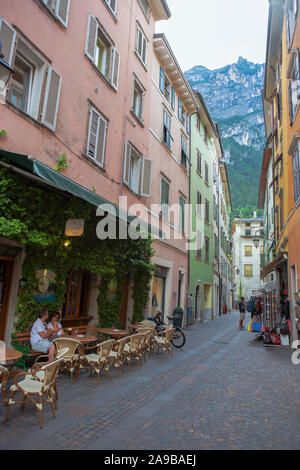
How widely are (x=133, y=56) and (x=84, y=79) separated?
4.57m

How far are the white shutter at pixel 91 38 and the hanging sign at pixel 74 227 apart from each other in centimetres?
528

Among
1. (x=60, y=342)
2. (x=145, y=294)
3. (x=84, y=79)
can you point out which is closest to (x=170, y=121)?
(x=84, y=79)

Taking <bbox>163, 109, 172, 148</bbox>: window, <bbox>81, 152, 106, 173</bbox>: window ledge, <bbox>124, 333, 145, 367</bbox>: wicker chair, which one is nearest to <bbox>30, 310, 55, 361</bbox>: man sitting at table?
<bbox>124, 333, 145, 367</bbox>: wicker chair

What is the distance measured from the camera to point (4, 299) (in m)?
6.64

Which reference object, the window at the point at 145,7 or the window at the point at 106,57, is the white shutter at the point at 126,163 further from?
the window at the point at 145,7

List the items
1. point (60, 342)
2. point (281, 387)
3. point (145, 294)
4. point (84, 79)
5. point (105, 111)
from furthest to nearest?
point (145, 294), point (105, 111), point (84, 79), point (281, 387), point (60, 342)

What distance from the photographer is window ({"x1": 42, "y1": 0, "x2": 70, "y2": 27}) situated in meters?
7.81

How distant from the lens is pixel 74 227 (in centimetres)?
748

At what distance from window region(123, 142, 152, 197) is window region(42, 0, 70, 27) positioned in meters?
4.88

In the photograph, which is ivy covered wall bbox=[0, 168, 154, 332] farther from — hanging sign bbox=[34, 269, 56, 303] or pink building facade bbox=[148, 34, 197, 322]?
pink building facade bbox=[148, 34, 197, 322]

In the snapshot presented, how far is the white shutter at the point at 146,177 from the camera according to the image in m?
12.8

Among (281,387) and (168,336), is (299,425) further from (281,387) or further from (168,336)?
(168,336)

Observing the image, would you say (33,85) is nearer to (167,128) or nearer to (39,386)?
(39,386)

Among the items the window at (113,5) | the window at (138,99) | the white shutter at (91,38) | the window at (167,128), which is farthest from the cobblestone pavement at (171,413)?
the window at (113,5)
